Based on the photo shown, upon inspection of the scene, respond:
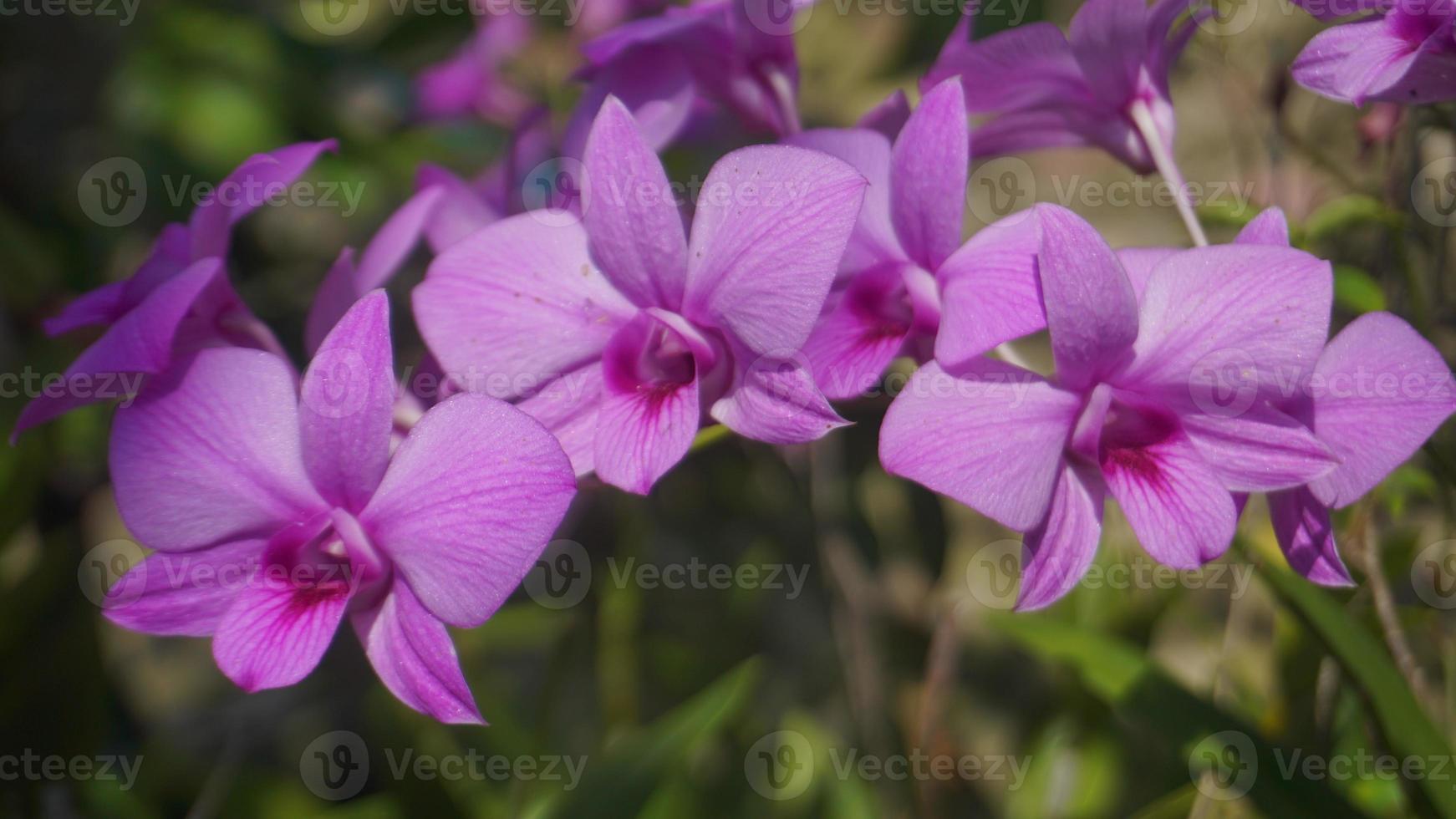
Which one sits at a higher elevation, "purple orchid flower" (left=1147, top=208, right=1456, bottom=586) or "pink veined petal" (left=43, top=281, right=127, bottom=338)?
"pink veined petal" (left=43, top=281, right=127, bottom=338)

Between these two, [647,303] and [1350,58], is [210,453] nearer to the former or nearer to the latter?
[647,303]

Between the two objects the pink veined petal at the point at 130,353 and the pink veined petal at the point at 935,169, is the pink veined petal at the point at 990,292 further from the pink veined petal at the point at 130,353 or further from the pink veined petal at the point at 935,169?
the pink veined petal at the point at 130,353

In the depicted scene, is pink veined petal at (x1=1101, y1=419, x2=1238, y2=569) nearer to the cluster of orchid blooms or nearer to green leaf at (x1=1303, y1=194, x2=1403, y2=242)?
the cluster of orchid blooms

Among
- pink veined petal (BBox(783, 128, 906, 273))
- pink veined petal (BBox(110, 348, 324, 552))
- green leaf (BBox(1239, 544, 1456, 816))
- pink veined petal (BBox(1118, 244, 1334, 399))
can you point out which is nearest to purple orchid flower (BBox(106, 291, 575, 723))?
pink veined petal (BBox(110, 348, 324, 552))

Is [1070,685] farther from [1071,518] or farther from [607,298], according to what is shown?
[607,298]

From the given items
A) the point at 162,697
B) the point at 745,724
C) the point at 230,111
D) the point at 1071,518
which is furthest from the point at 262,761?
the point at 1071,518

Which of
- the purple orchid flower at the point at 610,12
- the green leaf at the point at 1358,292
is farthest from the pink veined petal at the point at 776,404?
the purple orchid flower at the point at 610,12
